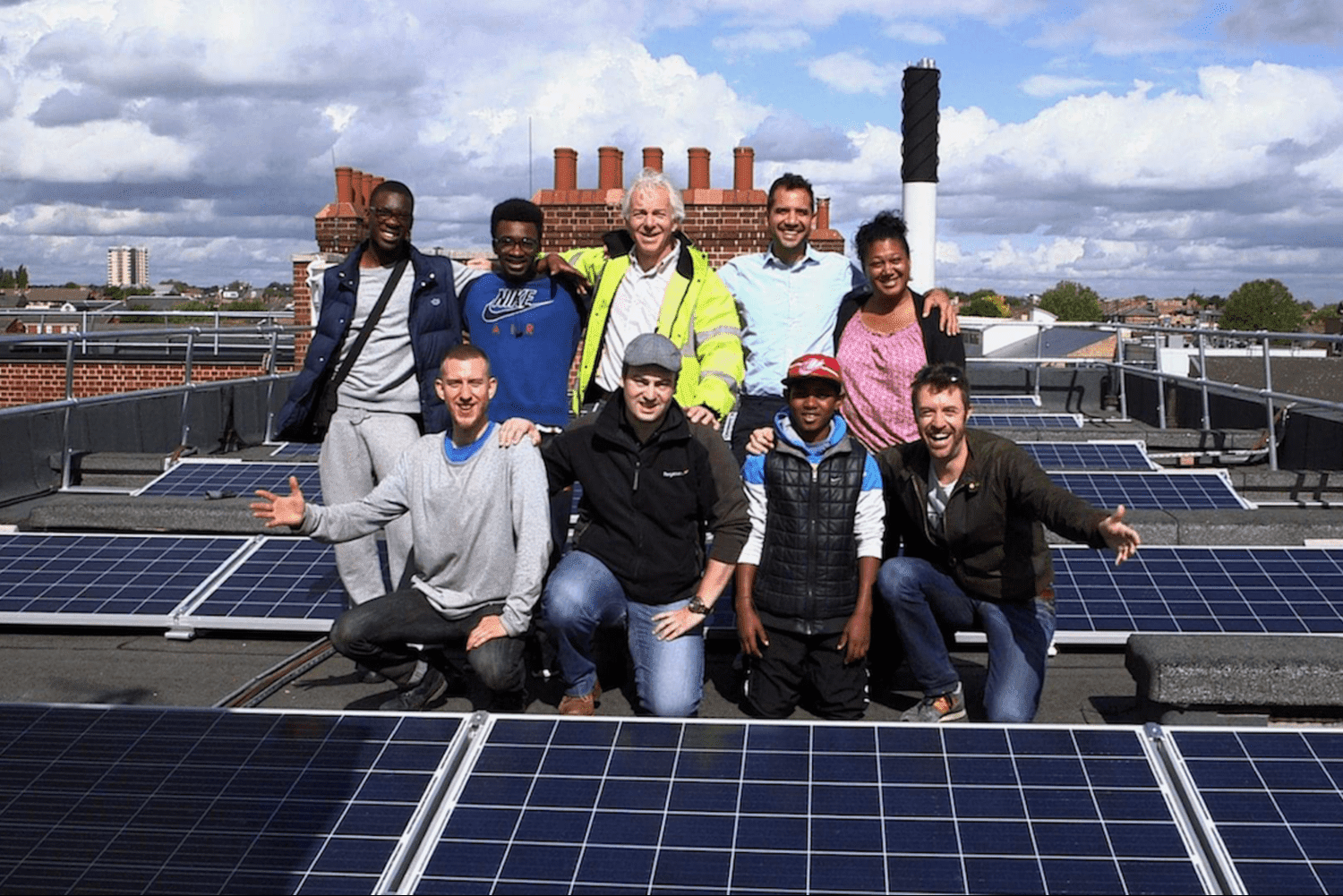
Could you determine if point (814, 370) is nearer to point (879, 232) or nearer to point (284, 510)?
point (879, 232)

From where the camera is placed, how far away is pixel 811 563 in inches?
197

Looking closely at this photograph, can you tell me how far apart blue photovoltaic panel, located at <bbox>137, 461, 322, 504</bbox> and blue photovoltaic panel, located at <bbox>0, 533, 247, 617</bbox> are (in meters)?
1.67

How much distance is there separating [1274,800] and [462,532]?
295 cm

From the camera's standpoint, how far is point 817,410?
4.84m

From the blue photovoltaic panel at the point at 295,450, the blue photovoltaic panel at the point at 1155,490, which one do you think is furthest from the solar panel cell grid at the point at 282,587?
the blue photovoltaic panel at the point at 295,450

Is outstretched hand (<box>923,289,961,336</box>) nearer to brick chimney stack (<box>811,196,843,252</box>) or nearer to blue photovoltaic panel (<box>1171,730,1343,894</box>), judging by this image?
blue photovoltaic panel (<box>1171,730,1343,894</box>)

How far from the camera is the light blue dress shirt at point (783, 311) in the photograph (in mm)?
5609

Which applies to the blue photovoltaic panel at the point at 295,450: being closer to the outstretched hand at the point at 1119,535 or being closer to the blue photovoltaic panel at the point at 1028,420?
the blue photovoltaic panel at the point at 1028,420

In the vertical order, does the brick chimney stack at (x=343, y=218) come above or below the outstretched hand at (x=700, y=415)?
above

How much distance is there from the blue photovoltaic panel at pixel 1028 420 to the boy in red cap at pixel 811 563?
29.1ft

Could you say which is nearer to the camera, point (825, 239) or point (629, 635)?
point (629, 635)

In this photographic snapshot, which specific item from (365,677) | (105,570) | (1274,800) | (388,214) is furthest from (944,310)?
(105,570)

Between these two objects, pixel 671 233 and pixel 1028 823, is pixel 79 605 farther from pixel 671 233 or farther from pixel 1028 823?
pixel 1028 823

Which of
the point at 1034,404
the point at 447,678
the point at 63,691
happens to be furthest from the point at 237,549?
the point at 1034,404
